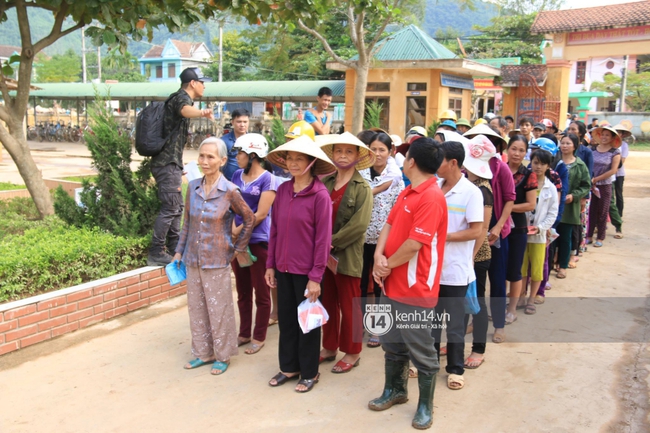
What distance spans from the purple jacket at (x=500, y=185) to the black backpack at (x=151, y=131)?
292cm

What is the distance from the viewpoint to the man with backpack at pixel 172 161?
5227 mm

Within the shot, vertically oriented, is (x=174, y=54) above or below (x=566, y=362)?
above

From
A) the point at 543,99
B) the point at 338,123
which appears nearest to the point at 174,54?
the point at 338,123

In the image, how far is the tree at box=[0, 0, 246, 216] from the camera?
238 inches

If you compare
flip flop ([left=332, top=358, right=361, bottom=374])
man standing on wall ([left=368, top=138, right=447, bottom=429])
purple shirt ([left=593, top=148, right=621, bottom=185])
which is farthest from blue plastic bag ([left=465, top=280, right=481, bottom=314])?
purple shirt ([left=593, top=148, right=621, bottom=185])

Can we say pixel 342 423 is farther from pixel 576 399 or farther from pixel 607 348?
pixel 607 348

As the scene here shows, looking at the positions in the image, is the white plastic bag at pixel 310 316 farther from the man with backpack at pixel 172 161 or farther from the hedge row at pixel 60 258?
the hedge row at pixel 60 258

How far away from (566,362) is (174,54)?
71.5 meters

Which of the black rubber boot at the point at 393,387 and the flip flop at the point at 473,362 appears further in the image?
the flip flop at the point at 473,362

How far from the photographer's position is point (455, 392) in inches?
152

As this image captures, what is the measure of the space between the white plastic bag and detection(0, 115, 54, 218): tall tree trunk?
4.75m

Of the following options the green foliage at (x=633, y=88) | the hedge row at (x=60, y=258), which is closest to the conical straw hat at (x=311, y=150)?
the hedge row at (x=60, y=258)

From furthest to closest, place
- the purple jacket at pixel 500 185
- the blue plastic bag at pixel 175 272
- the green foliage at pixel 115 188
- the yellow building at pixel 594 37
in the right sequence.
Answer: the yellow building at pixel 594 37 < the green foliage at pixel 115 188 < the purple jacket at pixel 500 185 < the blue plastic bag at pixel 175 272

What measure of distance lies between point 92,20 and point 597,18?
57.2ft
